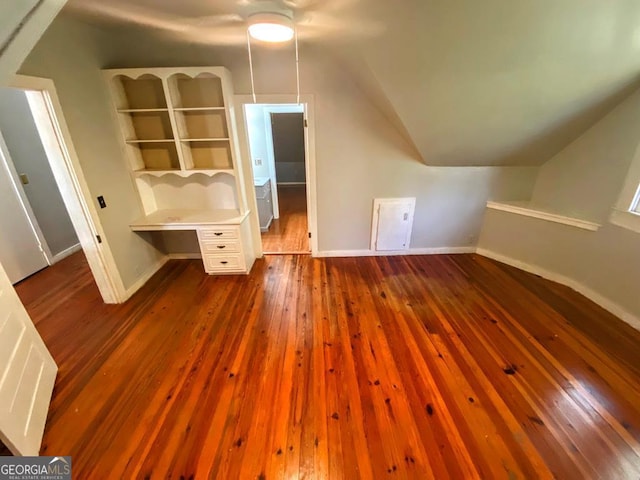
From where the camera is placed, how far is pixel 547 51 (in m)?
1.70

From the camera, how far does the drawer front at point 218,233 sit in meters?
2.84

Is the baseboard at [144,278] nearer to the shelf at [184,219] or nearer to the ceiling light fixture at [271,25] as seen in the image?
the shelf at [184,219]

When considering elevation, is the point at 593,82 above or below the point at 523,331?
above

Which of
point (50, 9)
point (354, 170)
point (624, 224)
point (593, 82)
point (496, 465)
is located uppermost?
point (593, 82)

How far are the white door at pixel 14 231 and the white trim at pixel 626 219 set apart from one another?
5.95 metres

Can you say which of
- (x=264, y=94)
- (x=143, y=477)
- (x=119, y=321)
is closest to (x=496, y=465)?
(x=143, y=477)

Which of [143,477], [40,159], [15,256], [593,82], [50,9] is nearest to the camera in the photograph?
[50,9]

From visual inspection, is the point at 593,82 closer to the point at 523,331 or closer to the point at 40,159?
the point at 523,331

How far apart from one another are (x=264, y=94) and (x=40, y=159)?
2.86 m

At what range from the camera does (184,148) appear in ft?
9.04

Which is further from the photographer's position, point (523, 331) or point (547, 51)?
point (523, 331)

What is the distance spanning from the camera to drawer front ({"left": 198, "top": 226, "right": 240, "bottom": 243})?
112 inches

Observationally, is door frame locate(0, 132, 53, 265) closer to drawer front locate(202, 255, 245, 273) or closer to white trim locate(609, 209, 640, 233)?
drawer front locate(202, 255, 245, 273)

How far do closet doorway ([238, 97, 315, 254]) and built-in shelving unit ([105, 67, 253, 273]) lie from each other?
320mm
